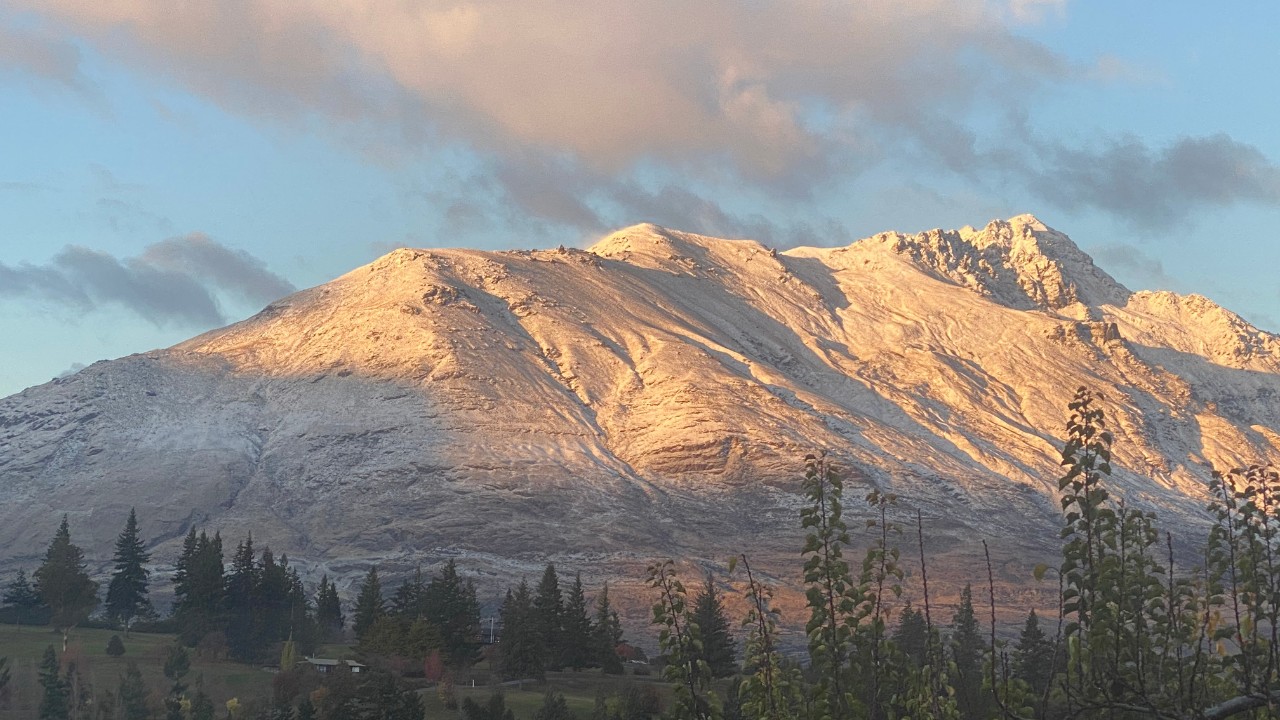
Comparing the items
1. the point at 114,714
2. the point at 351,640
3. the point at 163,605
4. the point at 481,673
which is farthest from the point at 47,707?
the point at 163,605

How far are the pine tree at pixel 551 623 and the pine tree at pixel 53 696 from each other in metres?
34.3

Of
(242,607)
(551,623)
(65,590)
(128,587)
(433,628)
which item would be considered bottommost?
(433,628)

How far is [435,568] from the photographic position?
192 m

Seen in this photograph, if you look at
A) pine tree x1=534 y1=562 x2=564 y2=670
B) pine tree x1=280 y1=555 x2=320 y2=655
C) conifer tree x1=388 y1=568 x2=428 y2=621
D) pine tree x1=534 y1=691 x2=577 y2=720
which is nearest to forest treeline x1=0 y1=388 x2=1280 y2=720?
pine tree x1=534 y1=691 x2=577 y2=720

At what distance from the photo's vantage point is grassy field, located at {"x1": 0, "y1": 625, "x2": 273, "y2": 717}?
4168 inches

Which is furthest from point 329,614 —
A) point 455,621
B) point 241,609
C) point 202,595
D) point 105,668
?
point 105,668

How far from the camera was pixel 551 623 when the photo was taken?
11550cm

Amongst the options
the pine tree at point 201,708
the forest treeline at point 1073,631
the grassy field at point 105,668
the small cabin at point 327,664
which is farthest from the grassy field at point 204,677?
the forest treeline at point 1073,631

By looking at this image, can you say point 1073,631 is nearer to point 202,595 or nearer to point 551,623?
point 551,623

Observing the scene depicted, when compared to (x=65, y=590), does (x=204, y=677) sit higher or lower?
lower

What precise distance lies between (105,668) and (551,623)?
3516 centimetres

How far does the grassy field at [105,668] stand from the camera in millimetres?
105875

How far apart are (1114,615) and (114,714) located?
91.2m

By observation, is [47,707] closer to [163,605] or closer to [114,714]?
[114,714]
